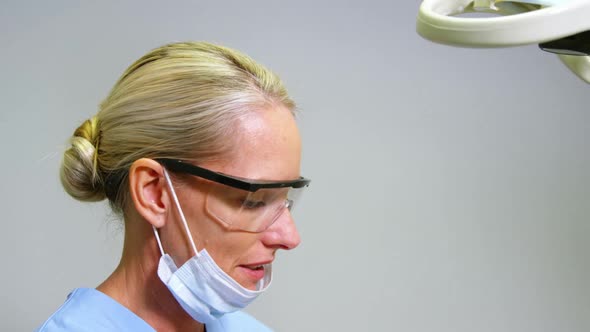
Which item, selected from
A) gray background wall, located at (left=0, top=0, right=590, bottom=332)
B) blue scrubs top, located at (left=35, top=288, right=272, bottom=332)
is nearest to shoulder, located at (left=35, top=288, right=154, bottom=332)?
blue scrubs top, located at (left=35, top=288, right=272, bottom=332)

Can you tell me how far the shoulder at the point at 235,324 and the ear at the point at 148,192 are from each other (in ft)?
0.92

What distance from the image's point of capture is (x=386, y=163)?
2102mm

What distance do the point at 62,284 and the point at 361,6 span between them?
100cm

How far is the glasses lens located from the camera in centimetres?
118

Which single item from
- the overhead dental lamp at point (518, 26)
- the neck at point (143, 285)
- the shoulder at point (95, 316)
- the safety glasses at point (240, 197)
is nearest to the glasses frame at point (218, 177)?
the safety glasses at point (240, 197)

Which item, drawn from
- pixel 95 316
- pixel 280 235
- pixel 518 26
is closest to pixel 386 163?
pixel 280 235

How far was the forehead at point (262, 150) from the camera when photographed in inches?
46.3

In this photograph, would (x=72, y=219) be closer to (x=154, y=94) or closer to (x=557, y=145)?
(x=154, y=94)

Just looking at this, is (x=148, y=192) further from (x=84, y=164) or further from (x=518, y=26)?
(x=518, y=26)

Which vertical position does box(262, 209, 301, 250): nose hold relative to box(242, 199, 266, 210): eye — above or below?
below

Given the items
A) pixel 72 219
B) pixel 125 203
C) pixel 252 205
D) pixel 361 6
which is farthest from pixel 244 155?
pixel 361 6

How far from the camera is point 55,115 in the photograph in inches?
73.7

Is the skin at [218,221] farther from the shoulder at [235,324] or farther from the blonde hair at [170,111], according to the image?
the shoulder at [235,324]

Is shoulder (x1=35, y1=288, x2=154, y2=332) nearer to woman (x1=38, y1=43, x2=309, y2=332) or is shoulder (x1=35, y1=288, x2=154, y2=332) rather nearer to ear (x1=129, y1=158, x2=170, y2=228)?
woman (x1=38, y1=43, x2=309, y2=332)
